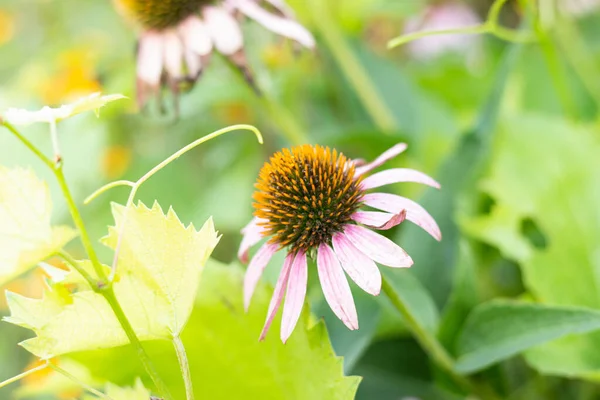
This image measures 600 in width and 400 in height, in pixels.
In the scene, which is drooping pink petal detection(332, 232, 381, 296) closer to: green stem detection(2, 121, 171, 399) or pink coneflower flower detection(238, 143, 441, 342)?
pink coneflower flower detection(238, 143, 441, 342)

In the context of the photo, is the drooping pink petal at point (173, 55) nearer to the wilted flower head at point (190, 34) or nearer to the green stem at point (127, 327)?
the wilted flower head at point (190, 34)

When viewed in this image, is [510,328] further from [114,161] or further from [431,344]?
[114,161]

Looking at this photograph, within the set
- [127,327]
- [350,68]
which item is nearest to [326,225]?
[127,327]

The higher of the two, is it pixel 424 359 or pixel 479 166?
pixel 479 166

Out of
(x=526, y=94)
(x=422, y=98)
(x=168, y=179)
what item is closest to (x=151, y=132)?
(x=168, y=179)

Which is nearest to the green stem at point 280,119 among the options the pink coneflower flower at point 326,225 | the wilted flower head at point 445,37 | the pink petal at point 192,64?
the pink petal at point 192,64

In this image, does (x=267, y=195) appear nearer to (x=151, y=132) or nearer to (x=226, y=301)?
(x=226, y=301)
